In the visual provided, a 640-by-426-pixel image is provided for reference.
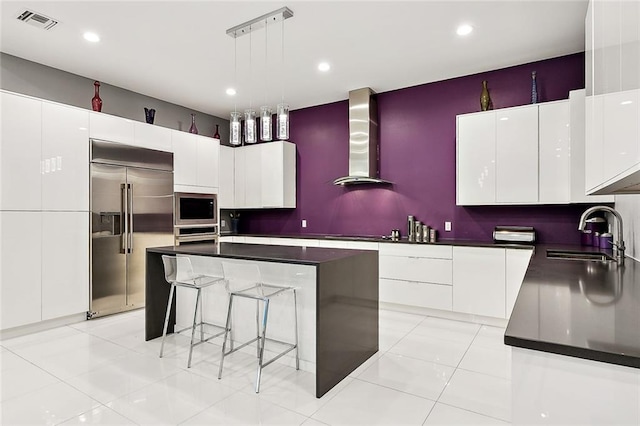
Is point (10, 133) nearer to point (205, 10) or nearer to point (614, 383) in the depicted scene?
point (205, 10)

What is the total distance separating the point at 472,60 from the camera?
12.9 ft

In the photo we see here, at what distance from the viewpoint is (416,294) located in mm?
4176

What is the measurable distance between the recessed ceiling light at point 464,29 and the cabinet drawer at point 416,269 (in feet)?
7.59

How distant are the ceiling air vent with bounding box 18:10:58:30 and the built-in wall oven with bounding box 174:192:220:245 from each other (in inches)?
89.3

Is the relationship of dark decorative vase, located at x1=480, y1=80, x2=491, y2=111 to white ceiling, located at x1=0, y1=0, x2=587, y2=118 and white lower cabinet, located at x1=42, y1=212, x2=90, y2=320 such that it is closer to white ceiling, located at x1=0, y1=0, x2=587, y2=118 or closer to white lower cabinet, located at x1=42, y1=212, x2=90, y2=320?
white ceiling, located at x1=0, y1=0, x2=587, y2=118

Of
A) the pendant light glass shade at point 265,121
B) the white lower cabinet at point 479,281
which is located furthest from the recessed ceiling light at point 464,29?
the white lower cabinet at point 479,281

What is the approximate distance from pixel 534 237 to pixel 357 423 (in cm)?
288

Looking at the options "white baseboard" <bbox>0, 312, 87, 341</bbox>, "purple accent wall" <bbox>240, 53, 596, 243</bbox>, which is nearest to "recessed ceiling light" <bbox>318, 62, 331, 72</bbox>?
"purple accent wall" <bbox>240, 53, 596, 243</bbox>

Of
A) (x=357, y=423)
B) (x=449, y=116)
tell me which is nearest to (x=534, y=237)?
(x=449, y=116)

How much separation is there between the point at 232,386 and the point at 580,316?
7.11 ft

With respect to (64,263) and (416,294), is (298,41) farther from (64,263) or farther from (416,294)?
(64,263)

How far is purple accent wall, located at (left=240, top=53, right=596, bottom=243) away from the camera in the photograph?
3.93 m

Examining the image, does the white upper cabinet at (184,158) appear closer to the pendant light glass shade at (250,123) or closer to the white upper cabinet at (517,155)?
the pendant light glass shade at (250,123)

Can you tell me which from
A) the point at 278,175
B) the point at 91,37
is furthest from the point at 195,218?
the point at 91,37
